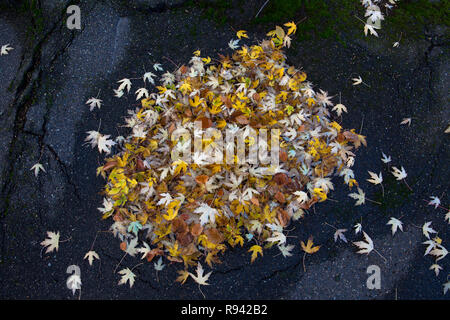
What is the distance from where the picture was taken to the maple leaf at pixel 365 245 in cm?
256

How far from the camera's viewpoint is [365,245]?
8.41 ft

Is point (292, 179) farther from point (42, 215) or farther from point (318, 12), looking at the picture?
point (42, 215)

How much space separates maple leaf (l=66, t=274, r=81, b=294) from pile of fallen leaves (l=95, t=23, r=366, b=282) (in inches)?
18.0

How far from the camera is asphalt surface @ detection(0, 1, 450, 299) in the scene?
2.54 meters

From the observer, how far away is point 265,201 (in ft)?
8.33

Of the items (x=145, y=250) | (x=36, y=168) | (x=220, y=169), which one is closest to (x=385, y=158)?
(x=220, y=169)

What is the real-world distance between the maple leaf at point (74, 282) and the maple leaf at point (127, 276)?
338 millimetres

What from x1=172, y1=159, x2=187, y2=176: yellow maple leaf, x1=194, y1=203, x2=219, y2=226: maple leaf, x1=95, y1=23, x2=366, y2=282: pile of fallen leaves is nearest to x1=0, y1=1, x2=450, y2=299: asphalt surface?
x1=95, y1=23, x2=366, y2=282: pile of fallen leaves

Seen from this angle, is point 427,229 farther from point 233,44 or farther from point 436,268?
point 233,44

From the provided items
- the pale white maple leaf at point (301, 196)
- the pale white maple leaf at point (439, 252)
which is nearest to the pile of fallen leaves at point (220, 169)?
the pale white maple leaf at point (301, 196)

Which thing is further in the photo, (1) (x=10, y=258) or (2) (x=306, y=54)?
(2) (x=306, y=54)

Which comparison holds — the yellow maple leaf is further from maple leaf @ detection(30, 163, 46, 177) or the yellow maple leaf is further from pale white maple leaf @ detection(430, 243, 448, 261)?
pale white maple leaf @ detection(430, 243, 448, 261)

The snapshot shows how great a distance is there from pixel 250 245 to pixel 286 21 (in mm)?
2325

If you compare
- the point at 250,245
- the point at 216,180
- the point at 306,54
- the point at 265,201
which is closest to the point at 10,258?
the point at 216,180
